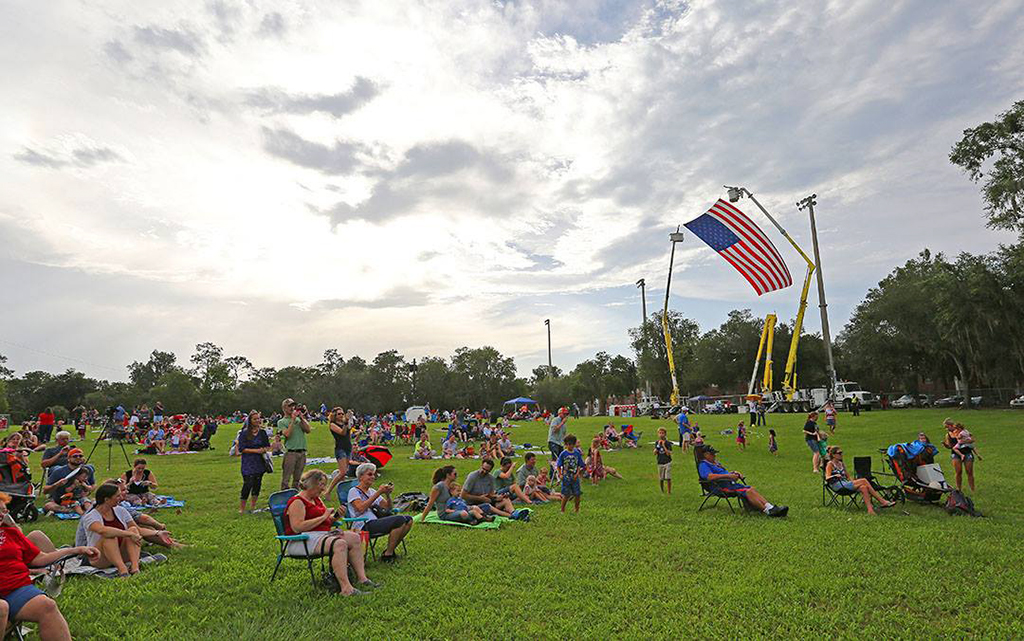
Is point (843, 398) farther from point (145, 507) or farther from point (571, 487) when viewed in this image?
point (145, 507)

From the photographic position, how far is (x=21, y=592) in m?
4.37

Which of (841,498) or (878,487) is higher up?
(878,487)

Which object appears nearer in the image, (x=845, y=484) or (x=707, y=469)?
(x=845, y=484)

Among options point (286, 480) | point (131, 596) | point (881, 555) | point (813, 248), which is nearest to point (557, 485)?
point (286, 480)

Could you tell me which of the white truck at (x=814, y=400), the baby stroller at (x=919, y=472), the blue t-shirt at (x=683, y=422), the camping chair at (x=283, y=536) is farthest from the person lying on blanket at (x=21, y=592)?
the white truck at (x=814, y=400)

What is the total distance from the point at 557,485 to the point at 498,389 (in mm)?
65408

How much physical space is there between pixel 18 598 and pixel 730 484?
8727mm

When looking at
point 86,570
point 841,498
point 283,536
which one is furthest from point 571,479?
point 86,570

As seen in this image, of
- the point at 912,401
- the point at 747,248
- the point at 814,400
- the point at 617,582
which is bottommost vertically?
the point at 617,582

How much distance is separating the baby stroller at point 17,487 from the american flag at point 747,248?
24714 millimetres

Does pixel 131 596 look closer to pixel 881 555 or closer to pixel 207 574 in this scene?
pixel 207 574

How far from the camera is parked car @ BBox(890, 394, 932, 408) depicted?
52.5m

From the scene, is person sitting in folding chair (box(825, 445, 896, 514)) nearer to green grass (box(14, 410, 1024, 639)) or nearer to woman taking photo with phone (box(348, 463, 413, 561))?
green grass (box(14, 410, 1024, 639))

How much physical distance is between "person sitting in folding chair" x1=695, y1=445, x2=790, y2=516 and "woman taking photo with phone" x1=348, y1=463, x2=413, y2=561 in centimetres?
505
